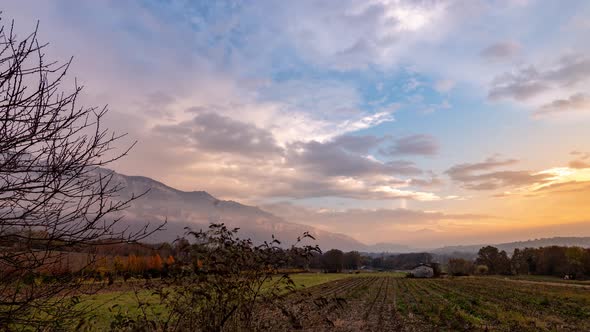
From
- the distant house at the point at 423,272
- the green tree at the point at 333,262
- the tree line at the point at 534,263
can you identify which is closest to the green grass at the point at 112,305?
the distant house at the point at 423,272

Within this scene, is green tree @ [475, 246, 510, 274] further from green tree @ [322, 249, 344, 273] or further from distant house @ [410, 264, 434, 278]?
green tree @ [322, 249, 344, 273]

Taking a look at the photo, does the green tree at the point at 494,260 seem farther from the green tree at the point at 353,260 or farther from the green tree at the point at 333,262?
the green tree at the point at 353,260

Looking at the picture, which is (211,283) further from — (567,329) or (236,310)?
(567,329)

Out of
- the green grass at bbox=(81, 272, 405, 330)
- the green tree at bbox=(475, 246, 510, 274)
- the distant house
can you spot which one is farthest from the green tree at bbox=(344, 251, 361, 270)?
the green grass at bbox=(81, 272, 405, 330)

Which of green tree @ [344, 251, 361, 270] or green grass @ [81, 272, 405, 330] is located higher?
green grass @ [81, 272, 405, 330]

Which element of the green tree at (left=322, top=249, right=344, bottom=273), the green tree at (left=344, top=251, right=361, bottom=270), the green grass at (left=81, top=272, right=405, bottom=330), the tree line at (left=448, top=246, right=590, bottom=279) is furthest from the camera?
the green tree at (left=344, top=251, right=361, bottom=270)

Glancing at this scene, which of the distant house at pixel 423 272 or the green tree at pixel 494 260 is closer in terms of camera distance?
the distant house at pixel 423 272

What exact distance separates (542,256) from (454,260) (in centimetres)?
2469

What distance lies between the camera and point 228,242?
564cm

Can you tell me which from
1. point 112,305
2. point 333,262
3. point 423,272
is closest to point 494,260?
point 423,272

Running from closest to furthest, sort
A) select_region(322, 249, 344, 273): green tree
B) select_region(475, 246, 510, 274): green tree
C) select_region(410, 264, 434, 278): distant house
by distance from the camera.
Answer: select_region(410, 264, 434, 278): distant house, select_region(475, 246, 510, 274): green tree, select_region(322, 249, 344, 273): green tree

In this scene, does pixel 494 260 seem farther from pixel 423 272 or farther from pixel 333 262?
pixel 333 262

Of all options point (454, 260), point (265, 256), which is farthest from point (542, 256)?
point (265, 256)

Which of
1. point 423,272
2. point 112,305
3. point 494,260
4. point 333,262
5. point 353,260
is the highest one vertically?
point 112,305
